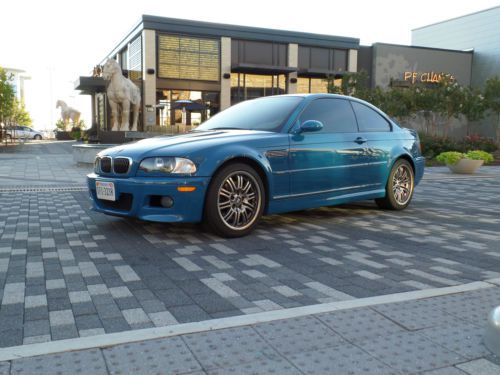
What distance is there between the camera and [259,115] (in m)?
5.64

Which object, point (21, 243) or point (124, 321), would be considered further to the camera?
point (21, 243)

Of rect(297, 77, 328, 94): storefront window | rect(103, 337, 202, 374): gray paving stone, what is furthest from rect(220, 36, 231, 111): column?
rect(103, 337, 202, 374): gray paving stone

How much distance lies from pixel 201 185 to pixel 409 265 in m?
1.94

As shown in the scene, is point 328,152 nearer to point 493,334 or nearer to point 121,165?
point 121,165

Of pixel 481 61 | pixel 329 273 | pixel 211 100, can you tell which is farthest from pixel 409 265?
pixel 481 61

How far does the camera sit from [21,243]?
453cm

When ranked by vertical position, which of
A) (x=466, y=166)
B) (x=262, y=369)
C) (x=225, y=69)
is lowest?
(x=262, y=369)

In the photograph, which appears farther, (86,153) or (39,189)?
(86,153)

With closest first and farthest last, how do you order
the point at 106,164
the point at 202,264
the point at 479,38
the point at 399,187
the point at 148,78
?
the point at 202,264
the point at 106,164
the point at 399,187
the point at 148,78
the point at 479,38

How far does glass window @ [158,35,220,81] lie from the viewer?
31.8 metres

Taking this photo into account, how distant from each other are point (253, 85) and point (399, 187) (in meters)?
30.0

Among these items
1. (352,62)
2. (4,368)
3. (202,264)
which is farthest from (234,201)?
(352,62)

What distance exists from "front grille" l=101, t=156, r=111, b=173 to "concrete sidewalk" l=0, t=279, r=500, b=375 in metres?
2.76

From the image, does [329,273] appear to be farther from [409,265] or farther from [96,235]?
[96,235]
